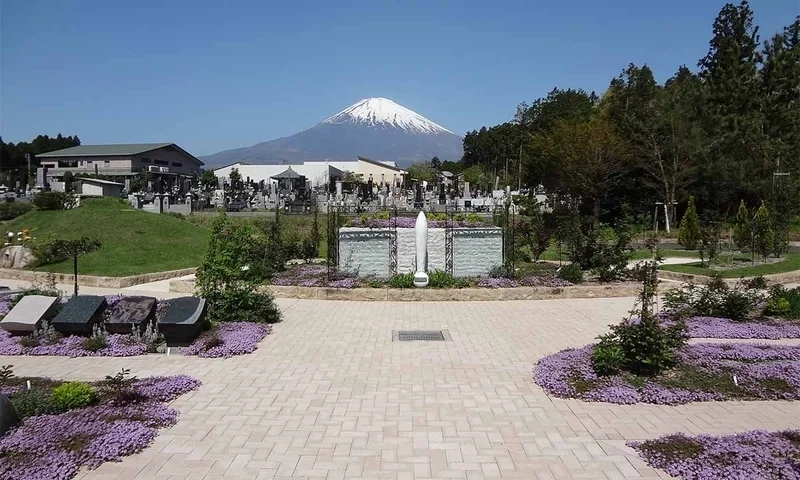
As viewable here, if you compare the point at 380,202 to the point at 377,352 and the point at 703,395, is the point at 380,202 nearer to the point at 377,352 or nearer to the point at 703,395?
the point at 377,352

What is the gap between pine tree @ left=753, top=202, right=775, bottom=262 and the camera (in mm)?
18609

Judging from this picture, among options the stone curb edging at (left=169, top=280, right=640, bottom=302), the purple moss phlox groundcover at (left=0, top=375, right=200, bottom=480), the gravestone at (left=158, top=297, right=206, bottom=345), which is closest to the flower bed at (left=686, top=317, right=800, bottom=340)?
the stone curb edging at (left=169, top=280, right=640, bottom=302)

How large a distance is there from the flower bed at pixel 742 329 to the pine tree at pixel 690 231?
46.5 feet

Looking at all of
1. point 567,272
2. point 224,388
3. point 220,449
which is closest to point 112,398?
point 224,388

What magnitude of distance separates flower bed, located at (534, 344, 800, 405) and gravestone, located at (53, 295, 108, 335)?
23.4ft

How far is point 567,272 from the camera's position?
14586 millimetres

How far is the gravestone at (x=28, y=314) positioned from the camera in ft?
31.2

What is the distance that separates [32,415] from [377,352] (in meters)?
4.60

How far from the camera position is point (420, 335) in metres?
10.2

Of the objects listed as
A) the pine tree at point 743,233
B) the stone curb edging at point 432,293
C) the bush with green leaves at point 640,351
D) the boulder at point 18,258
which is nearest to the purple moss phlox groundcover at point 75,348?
the stone curb edging at point 432,293

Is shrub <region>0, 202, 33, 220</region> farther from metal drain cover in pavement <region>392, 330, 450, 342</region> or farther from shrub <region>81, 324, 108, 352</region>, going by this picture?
metal drain cover in pavement <region>392, 330, 450, 342</region>

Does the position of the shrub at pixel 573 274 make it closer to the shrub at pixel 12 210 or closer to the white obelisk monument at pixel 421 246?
the white obelisk monument at pixel 421 246

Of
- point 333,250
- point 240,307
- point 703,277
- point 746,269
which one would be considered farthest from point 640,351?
point 746,269

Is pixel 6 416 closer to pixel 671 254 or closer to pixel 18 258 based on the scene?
pixel 18 258
